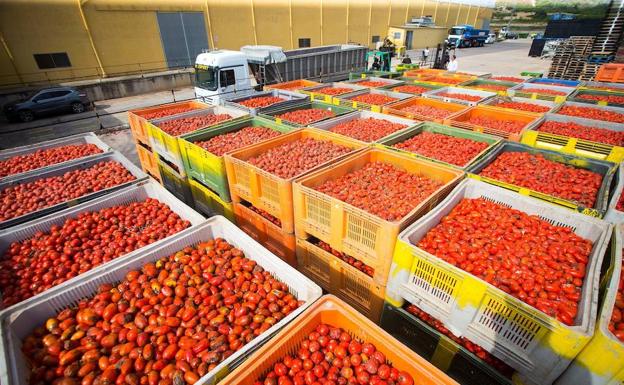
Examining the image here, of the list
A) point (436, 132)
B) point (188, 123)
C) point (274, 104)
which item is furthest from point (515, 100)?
point (188, 123)

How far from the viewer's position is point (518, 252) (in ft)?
10.3

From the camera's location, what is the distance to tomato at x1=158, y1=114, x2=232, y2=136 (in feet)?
22.4

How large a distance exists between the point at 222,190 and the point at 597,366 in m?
5.02

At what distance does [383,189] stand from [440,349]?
6.88ft

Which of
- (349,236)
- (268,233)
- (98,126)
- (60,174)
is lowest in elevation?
(98,126)

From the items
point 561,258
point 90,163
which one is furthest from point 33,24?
point 561,258

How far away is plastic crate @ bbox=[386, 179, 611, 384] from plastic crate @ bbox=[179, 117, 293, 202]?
130 inches

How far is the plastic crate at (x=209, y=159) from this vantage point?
5.12 m

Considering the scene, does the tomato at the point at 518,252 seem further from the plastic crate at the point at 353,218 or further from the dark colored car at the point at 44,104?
the dark colored car at the point at 44,104

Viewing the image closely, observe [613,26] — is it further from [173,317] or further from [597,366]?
[173,317]

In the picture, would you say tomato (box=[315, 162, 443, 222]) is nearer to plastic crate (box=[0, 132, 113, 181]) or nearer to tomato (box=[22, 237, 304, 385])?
tomato (box=[22, 237, 304, 385])

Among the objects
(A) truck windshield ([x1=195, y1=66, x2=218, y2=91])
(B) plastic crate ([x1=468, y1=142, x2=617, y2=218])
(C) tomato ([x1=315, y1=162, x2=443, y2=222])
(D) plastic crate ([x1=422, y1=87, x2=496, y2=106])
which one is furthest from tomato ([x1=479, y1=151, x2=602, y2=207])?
(A) truck windshield ([x1=195, y1=66, x2=218, y2=91])

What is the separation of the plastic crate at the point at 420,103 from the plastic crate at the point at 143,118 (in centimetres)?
533

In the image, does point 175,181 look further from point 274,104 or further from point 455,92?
point 455,92
